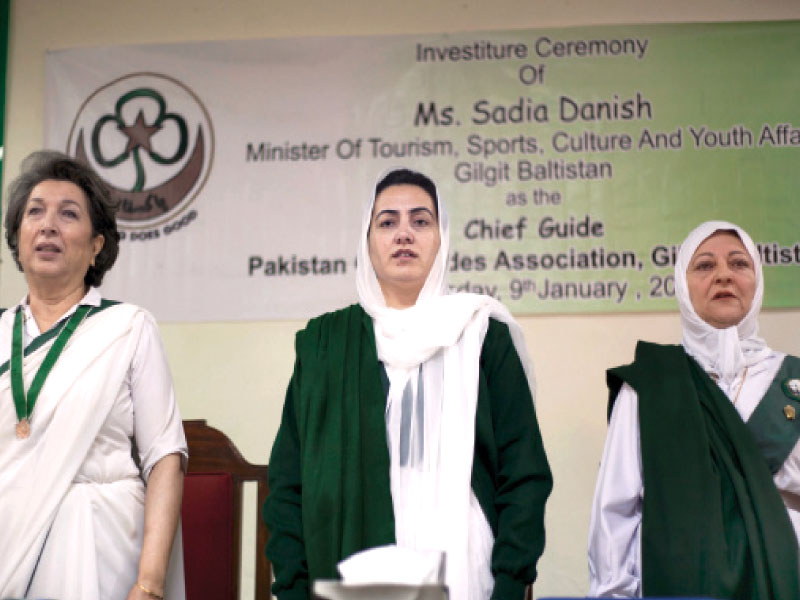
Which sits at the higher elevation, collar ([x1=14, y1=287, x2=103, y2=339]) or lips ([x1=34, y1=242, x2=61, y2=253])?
lips ([x1=34, y1=242, x2=61, y2=253])

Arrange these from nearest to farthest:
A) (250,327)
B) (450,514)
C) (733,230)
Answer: (450,514)
(733,230)
(250,327)

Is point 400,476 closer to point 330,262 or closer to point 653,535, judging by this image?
point 653,535

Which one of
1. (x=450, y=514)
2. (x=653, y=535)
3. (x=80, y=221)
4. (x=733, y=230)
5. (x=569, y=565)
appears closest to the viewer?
(x=450, y=514)

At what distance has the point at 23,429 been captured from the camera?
2305 millimetres

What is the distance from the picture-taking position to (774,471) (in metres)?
2.46

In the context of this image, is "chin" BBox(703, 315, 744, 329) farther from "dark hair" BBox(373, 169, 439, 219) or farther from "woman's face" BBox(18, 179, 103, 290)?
"woman's face" BBox(18, 179, 103, 290)

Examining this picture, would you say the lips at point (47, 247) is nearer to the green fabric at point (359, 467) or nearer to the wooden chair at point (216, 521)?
the green fabric at point (359, 467)

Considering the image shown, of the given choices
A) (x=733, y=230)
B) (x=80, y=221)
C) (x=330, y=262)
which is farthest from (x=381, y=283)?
(x=330, y=262)

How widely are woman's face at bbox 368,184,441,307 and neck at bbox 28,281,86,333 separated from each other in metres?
0.74

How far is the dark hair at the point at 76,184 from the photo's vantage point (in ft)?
8.44

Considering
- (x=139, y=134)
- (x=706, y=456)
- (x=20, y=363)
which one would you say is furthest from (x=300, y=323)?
(x=706, y=456)

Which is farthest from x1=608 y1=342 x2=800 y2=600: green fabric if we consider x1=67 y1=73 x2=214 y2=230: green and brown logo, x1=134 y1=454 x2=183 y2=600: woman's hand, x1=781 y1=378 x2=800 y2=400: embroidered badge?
x1=67 y1=73 x2=214 y2=230: green and brown logo

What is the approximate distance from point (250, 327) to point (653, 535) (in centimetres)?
190

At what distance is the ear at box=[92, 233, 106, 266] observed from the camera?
2.59 m
